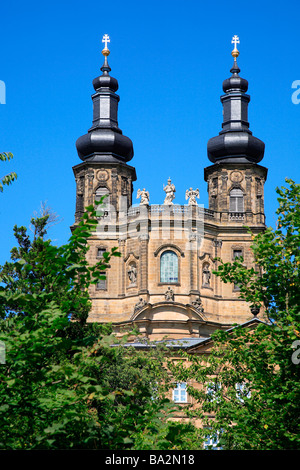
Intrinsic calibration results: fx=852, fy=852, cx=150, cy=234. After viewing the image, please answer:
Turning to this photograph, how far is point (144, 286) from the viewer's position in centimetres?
6350

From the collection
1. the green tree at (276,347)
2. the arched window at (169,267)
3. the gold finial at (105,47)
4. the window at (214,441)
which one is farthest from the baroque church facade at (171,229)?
the green tree at (276,347)

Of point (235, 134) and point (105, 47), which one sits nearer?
point (235, 134)

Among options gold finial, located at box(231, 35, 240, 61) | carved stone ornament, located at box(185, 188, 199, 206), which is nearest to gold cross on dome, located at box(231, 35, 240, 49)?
gold finial, located at box(231, 35, 240, 61)

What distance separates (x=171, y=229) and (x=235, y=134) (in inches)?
421

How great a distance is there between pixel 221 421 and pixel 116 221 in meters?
43.6

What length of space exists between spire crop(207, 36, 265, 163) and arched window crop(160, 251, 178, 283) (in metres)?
10.0

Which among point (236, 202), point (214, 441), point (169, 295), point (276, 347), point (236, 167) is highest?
point (236, 167)

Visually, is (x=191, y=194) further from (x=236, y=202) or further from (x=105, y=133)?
(x=105, y=133)

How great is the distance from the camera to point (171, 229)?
65.1 meters

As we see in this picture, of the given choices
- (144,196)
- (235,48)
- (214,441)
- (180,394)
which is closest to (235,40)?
→ (235,48)

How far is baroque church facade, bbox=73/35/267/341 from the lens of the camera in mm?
63062

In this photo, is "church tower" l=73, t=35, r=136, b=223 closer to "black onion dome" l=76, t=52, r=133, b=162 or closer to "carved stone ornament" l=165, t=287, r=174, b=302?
"black onion dome" l=76, t=52, r=133, b=162

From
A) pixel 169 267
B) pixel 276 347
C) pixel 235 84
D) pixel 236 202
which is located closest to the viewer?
pixel 276 347
